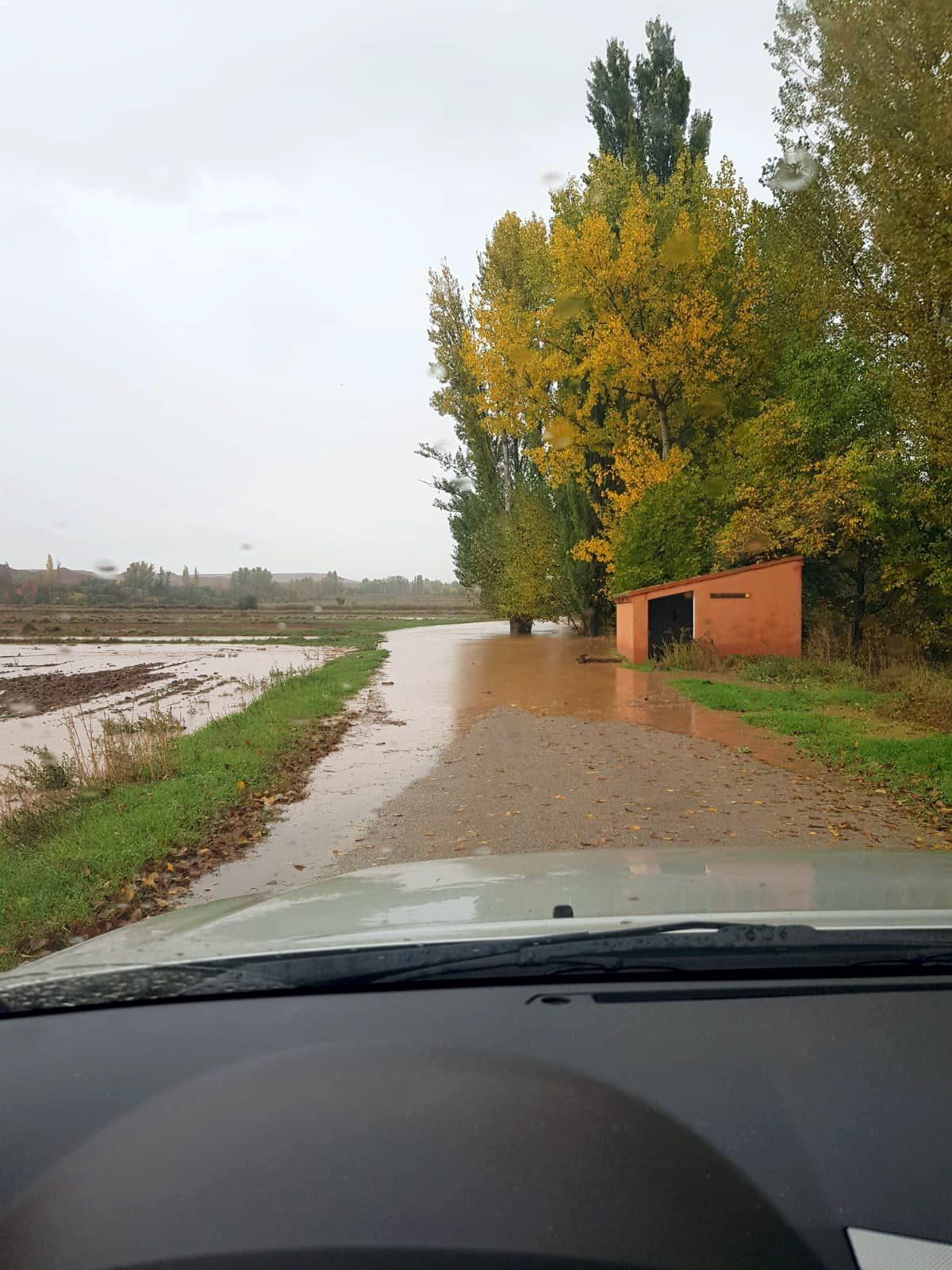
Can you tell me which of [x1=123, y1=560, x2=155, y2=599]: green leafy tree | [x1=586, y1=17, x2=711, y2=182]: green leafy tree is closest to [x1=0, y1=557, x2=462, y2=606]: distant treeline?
[x1=123, y1=560, x2=155, y2=599]: green leafy tree

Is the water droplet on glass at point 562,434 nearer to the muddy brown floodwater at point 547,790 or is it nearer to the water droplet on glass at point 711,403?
the water droplet on glass at point 711,403

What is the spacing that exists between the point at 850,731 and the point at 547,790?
205 inches

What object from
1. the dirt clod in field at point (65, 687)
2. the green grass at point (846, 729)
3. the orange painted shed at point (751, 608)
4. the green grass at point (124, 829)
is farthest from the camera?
the orange painted shed at point (751, 608)

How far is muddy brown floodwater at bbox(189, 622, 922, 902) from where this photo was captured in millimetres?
7531

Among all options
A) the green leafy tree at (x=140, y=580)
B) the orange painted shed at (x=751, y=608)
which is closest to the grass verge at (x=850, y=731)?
the orange painted shed at (x=751, y=608)

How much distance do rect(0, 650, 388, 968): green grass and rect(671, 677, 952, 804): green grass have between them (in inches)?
254

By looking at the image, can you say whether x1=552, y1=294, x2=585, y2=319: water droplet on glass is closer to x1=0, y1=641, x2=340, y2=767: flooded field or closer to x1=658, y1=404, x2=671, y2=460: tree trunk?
x1=658, y1=404, x2=671, y2=460: tree trunk

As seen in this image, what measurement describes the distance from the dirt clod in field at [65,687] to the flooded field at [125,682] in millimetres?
22

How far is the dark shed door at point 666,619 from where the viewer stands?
25.6 meters

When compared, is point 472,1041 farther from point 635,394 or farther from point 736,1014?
point 635,394

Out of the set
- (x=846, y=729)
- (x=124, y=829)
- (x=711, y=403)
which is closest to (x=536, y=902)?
(x=124, y=829)

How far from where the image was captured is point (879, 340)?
16250 millimetres

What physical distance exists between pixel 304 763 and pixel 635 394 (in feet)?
68.2

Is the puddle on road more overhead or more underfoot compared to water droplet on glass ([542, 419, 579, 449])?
more underfoot
